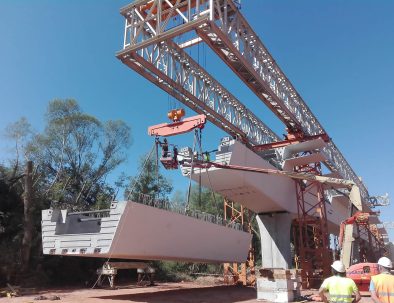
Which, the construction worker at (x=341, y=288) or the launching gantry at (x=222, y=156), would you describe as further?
the launching gantry at (x=222, y=156)

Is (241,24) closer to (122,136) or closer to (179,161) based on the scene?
(179,161)

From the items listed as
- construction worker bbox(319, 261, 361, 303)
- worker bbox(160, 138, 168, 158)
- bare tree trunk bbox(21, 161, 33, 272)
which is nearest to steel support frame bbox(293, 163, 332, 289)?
worker bbox(160, 138, 168, 158)

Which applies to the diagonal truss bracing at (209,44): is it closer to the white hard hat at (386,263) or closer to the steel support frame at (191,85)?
the steel support frame at (191,85)

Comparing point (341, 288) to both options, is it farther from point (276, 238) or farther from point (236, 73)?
point (276, 238)

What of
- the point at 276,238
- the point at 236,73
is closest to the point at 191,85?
the point at 236,73

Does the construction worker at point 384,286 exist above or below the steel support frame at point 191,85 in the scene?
below

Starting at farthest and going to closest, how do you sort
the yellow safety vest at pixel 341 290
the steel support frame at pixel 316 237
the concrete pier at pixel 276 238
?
the concrete pier at pixel 276 238
the steel support frame at pixel 316 237
the yellow safety vest at pixel 341 290

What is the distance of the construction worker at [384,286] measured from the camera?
13.9 feet

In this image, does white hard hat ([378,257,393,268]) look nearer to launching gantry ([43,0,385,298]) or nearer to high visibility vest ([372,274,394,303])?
high visibility vest ([372,274,394,303])

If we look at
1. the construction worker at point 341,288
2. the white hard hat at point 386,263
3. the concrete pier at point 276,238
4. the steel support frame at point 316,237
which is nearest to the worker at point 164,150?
the construction worker at point 341,288

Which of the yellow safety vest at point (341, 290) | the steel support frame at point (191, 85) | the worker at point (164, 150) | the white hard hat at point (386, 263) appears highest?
the steel support frame at point (191, 85)

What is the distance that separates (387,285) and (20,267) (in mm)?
18361

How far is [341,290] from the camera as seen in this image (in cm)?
441

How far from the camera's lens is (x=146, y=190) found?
37094 millimetres
